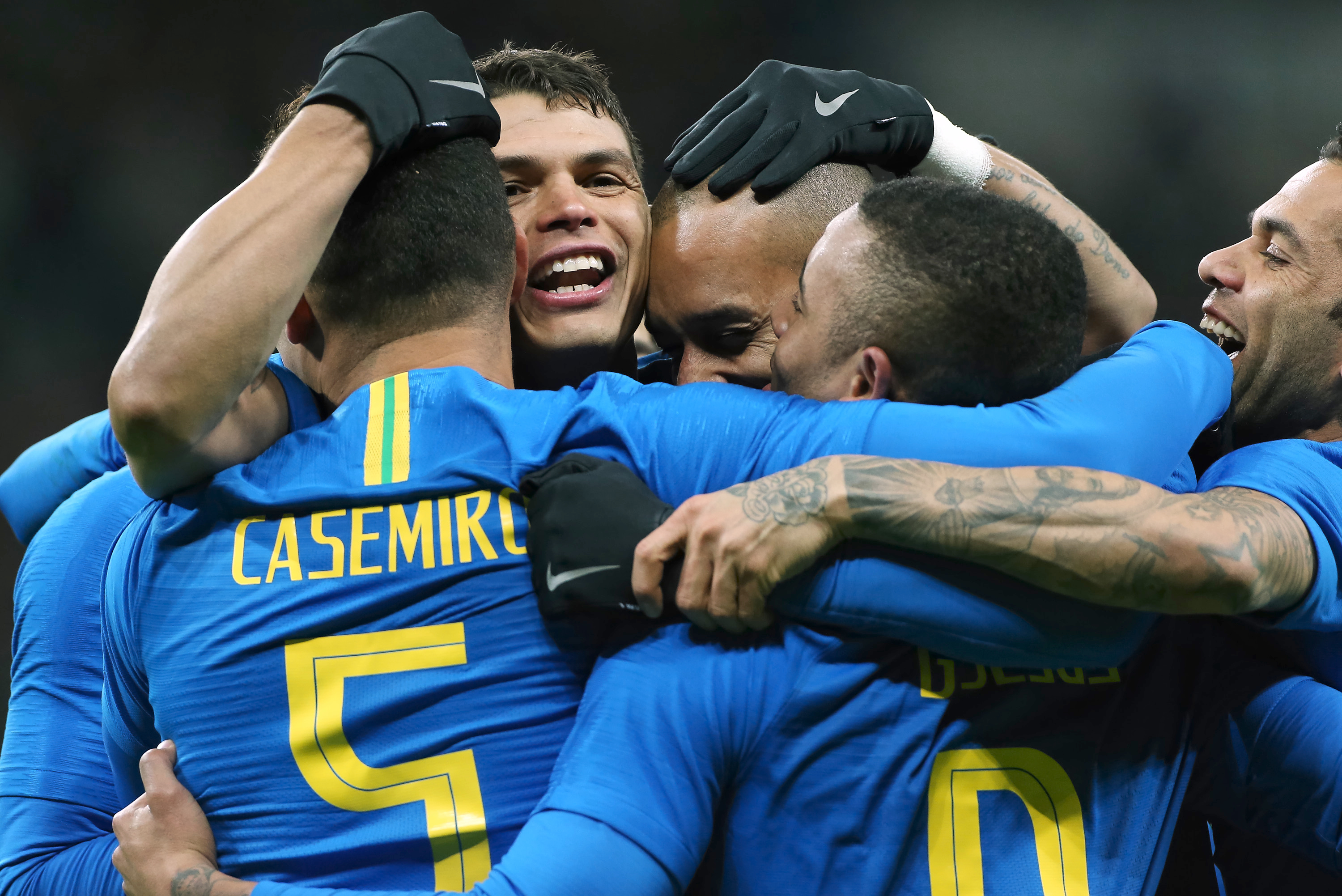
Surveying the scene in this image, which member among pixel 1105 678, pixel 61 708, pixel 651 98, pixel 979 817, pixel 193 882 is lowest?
pixel 61 708

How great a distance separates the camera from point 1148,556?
1175mm

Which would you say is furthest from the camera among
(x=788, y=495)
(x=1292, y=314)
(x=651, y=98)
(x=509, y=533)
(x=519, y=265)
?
(x=651, y=98)

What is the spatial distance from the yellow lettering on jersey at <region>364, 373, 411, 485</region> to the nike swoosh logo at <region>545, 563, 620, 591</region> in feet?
0.78

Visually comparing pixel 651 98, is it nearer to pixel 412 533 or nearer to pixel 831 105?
pixel 831 105

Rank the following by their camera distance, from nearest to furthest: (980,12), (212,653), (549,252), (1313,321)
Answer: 1. (212,653)
2. (1313,321)
3. (549,252)
4. (980,12)

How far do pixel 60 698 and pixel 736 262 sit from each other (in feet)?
4.71

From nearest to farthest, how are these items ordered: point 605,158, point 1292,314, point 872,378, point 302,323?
point 872,378
point 302,323
point 1292,314
point 605,158

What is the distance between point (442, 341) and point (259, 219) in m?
0.30

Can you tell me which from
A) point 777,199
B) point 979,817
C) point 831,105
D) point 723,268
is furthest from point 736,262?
point 979,817

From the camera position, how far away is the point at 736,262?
6.50 ft

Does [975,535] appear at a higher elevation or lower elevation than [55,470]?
higher

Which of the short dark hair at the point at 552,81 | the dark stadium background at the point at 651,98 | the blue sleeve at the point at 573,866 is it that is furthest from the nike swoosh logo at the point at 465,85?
the dark stadium background at the point at 651,98

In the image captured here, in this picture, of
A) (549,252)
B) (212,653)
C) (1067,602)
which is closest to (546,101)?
(549,252)

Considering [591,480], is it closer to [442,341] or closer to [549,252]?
[442,341]
